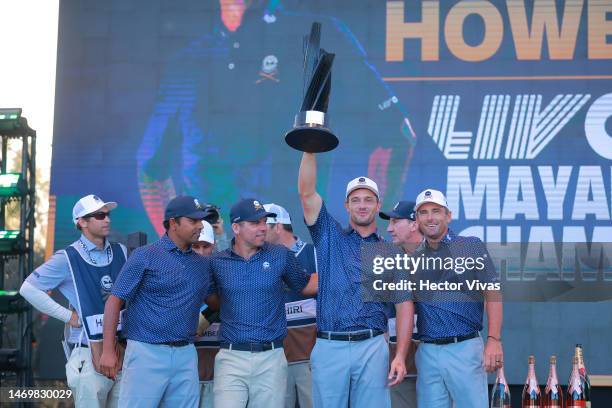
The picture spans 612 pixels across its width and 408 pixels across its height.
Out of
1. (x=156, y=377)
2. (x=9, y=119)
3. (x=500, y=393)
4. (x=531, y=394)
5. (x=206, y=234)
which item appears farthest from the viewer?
(x=9, y=119)

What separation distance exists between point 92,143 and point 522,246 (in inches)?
136

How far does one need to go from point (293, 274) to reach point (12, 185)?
3190 millimetres

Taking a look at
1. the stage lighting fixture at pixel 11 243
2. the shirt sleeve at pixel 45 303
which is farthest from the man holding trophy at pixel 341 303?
the stage lighting fixture at pixel 11 243

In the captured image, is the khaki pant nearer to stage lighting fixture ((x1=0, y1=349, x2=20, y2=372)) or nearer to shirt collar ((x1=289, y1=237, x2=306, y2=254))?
shirt collar ((x1=289, y1=237, x2=306, y2=254))

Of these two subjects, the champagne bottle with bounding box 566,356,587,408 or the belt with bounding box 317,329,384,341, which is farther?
the champagne bottle with bounding box 566,356,587,408

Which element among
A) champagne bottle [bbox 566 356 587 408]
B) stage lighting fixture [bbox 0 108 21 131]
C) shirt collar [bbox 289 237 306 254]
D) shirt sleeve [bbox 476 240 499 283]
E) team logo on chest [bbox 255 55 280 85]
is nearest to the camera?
shirt sleeve [bbox 476 240 499 283]

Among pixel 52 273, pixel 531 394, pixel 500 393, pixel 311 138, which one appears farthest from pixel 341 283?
pixel 500 393

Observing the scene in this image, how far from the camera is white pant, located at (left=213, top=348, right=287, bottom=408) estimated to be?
11.6 ft

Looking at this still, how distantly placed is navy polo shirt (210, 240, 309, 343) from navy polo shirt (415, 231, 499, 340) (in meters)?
0.65

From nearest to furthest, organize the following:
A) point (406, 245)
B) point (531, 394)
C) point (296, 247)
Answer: point (406, 245) → point (296, 247) → point (531, 394)

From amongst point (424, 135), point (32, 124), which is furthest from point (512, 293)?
point (32, 124)

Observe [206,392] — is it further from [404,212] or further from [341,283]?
[404,212]

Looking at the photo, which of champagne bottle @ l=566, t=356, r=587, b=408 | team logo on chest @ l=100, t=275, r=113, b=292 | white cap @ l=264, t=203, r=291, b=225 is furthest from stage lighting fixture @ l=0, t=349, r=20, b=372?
champagne bottle @ l=566, t=356, r=587, b=408

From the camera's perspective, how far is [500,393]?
17.4 ft
